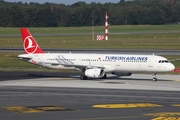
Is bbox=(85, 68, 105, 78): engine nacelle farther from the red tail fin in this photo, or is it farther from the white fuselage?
the red tail fin

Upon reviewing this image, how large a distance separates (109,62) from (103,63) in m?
0.87

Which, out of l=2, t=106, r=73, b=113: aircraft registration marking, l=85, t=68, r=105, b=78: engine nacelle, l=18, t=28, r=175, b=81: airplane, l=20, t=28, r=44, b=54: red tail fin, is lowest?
l=2, t=106, r=73, b=113: aircraft registration marking

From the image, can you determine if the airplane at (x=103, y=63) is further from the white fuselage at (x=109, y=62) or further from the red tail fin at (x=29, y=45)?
the red tail fin at (x=29, y=45)

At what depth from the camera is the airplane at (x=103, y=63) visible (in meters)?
64.6

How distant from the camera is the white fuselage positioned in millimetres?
64500

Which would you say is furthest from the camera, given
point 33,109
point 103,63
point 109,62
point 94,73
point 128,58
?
point 103,63

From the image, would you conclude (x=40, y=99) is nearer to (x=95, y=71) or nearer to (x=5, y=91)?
(x=5, y=91)

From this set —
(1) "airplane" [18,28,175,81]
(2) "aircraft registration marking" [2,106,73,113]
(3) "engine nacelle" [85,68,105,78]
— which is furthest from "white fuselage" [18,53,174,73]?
(2) "aircraft registration marking" [2,106,73,113]

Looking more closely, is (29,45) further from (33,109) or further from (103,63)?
(33,109)

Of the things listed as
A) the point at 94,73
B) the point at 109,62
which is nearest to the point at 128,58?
the point at 109,62

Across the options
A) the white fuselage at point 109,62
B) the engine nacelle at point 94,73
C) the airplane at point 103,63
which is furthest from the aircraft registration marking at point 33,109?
the white fuselage at point 109,62

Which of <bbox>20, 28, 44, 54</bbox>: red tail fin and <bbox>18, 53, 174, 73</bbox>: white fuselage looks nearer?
<bbox>18, 53, 174, 73</bbox>: white fuselage

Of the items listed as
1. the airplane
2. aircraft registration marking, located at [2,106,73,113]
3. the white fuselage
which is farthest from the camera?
the airplane

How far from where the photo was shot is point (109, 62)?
66625mm
